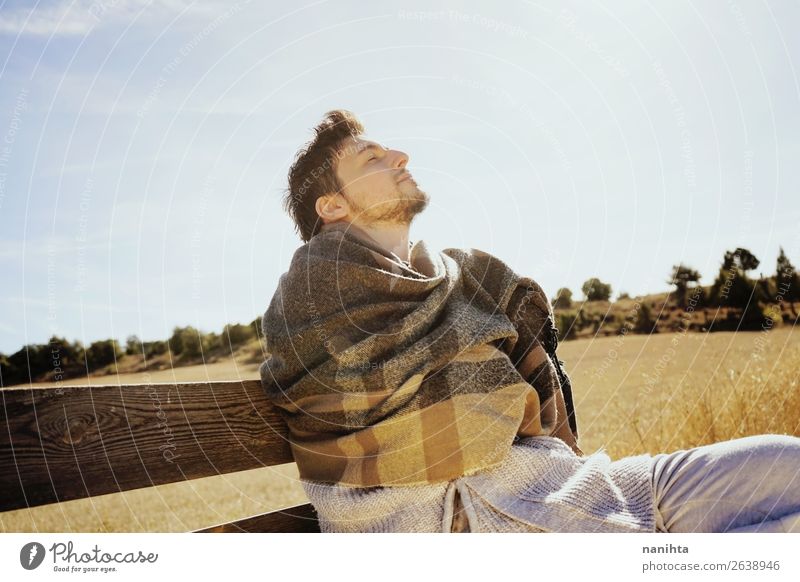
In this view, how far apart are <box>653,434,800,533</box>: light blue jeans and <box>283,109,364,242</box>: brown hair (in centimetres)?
138

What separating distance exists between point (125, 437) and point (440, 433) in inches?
30.4

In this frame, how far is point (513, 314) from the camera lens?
2076 millimetres

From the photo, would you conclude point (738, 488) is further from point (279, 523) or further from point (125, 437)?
point (125, 437)

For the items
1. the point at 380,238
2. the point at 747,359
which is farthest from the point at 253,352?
the point at 747,359

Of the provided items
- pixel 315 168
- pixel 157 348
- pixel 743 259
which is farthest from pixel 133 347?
pixel 743 259

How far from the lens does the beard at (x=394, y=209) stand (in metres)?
2.12

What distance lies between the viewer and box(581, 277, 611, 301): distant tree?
2773 mm

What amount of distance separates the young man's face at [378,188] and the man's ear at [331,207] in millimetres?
13

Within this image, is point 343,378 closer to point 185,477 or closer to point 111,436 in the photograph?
point 185,477

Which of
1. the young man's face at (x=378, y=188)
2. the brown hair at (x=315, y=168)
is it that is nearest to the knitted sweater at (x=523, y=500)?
the young man's face at (x=378, y=188)

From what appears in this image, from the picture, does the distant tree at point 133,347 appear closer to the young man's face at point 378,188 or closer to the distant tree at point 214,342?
the distant tree at point 214,342

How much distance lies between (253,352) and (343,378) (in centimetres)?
191

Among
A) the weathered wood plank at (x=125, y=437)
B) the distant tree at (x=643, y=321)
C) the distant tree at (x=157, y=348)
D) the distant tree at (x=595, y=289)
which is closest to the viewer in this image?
the weathered wood plank at (x=125, y=437)

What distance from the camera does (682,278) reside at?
327 centimetres
